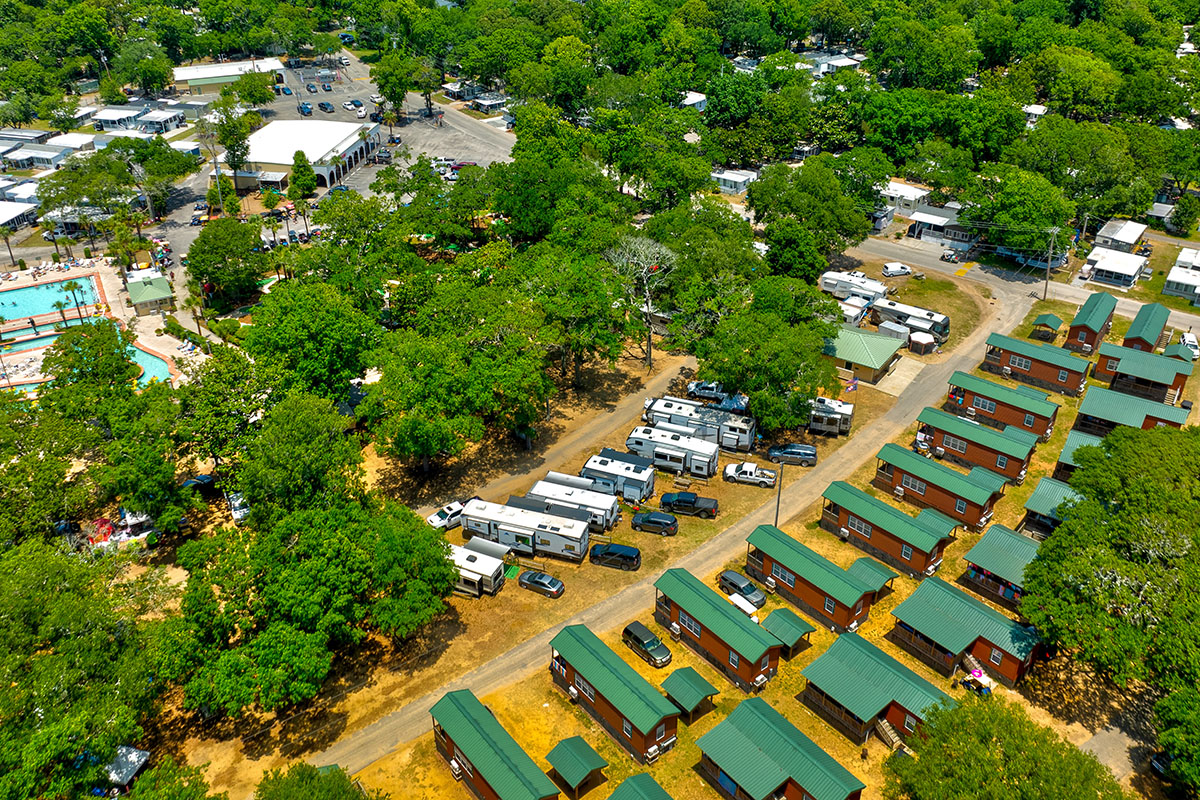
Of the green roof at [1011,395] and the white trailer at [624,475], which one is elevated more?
the green roof at [1011,395]

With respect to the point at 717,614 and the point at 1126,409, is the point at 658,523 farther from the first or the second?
the point at 1126,409

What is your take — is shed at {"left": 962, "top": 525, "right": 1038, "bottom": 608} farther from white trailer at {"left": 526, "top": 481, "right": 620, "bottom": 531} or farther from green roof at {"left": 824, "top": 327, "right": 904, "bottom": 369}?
green roof at {"left": 824, "top": 327, "right": 904, "bottom": 369}

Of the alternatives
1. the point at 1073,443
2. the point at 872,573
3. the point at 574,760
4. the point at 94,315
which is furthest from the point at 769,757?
the point at 94,315

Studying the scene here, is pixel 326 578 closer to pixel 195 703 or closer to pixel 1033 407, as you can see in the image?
pixel 195 703

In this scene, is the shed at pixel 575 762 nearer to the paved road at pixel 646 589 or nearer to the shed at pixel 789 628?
the paved road at pixel 646 589

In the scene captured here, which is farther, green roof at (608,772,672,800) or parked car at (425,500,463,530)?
parked car at (425,500,463,530)

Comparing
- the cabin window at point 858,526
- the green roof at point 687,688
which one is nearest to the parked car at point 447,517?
the green roof at point 687,688

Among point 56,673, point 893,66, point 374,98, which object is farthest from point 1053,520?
point 374,98

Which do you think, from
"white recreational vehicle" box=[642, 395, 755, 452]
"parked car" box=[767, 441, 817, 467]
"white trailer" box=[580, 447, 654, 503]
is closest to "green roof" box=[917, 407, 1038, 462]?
"parked car" box=[767, 441, 817, 467]
